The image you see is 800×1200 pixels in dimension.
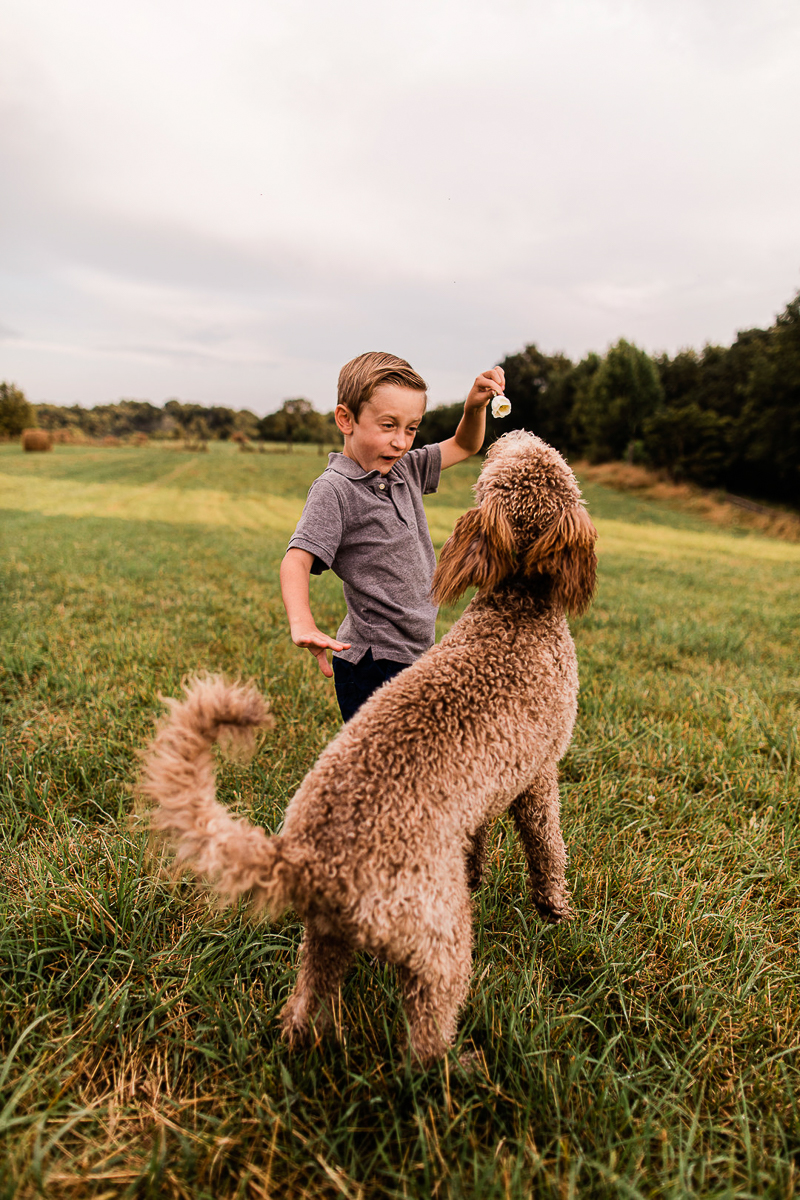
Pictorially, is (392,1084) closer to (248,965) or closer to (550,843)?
(248,965)

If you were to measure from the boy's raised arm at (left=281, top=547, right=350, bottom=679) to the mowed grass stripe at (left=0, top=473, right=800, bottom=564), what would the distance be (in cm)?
1249

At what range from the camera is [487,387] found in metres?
2.69

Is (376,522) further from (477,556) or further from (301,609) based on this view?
(477,556)

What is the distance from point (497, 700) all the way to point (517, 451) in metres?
0.99

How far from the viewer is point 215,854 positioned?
1425 millimetres

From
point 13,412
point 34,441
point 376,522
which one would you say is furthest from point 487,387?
point 13,412

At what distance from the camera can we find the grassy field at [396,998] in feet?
4.86

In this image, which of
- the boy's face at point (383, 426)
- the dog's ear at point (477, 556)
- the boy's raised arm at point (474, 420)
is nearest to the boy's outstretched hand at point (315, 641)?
the dog's ear at point (477, 556)

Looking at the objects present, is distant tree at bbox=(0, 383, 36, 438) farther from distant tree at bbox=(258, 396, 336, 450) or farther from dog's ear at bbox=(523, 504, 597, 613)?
dog's ear at bbox=(523, 504, 597, 613)

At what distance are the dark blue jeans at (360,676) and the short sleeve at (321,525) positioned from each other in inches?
20.9

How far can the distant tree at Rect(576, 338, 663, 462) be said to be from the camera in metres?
43.8

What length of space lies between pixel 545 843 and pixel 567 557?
3.87 ft

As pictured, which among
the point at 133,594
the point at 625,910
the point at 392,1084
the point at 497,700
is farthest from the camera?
the point at 133,594

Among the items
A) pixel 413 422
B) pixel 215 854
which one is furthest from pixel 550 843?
pixel 413 422
